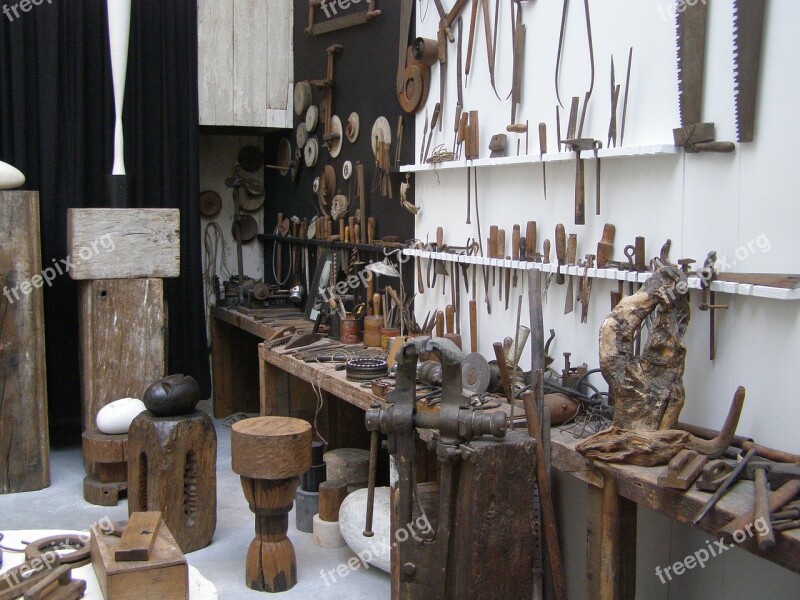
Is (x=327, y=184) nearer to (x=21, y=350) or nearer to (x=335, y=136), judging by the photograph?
(x=335, y=136)

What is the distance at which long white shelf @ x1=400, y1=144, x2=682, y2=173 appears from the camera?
2.78 metres

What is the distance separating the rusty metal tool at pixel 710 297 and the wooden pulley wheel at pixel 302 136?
3.70 metres

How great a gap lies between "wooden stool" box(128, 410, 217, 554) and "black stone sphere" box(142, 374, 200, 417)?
4 centimetres

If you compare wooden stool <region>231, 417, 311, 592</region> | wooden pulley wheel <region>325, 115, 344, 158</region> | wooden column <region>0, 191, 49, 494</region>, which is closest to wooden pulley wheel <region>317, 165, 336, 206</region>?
wooden pulley wheel <region>325, 115, 344, 158</region>

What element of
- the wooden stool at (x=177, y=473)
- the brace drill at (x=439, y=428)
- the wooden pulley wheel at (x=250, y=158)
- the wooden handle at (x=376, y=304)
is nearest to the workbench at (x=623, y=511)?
the brace drill at (x=439, y=428)

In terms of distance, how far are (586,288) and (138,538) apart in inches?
73.4

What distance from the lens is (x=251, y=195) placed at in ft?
21.7

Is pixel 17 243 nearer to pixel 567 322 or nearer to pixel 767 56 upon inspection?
pixel 567 322

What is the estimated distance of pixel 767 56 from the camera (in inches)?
97.1

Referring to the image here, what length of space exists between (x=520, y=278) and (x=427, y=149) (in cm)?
Result: 109

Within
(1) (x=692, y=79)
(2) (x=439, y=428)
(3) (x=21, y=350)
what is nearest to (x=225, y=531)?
(3) (x=21, y=350)

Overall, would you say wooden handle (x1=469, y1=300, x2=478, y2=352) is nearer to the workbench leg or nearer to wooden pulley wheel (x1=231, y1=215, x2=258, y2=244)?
the workbench leg

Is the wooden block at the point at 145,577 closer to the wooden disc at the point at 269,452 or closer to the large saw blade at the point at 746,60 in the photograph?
the wooden disc at the point at 269,452

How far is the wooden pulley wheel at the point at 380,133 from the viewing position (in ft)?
15.6
